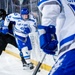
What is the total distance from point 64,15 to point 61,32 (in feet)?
0.39

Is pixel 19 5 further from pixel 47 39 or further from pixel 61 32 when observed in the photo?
pixel 61 32

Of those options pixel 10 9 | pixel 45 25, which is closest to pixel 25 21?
pixel 10 9

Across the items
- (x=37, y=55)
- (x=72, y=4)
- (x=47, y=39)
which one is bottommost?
(x=37, y=55)

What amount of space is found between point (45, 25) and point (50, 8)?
0.16 m

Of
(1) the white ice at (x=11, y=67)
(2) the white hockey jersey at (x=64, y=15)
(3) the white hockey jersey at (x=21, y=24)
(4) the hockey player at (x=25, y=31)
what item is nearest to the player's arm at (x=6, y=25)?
(3) the white hockey jersey at (x=21, y=24)

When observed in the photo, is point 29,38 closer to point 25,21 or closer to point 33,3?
point 25,21

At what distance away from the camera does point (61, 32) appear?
155 cm

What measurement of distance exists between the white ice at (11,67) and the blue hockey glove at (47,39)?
287 cm

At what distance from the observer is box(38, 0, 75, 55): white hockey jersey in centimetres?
152

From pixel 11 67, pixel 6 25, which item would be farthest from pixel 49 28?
pixel 11 67

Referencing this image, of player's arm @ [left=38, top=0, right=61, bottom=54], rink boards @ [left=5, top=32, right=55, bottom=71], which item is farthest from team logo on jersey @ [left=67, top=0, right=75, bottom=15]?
rink boards @ [left=5, top=32, right=55, bottom=71]

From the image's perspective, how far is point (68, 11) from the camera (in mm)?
1570

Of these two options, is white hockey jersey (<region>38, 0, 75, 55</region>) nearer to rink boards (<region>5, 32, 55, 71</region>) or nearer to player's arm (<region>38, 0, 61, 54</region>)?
player's arm (<region>38, 0, 61, 54</region>)

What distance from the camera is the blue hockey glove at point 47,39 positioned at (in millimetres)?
1901
